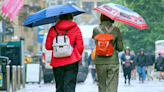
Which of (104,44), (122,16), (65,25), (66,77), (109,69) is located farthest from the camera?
(122,16)

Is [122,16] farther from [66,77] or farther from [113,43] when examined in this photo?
[66,77]

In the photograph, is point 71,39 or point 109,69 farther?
point 109,69

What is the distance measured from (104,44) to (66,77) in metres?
1.13

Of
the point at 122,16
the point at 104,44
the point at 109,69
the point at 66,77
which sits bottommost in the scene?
the point at 66,77

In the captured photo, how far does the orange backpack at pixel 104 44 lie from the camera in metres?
7.49

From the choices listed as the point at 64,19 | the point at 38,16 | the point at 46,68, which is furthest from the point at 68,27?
the point at 46,68

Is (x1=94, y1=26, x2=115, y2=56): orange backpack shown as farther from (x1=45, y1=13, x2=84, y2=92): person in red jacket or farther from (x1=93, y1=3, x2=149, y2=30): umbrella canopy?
(x1=45, y1=13, x2=84, y2=92): person in red jacket

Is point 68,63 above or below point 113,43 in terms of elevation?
below

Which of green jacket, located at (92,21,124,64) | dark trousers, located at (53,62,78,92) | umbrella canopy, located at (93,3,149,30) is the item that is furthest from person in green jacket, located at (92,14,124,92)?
dark trousers, located at (53,62,78,92)

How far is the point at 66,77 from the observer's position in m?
6.92

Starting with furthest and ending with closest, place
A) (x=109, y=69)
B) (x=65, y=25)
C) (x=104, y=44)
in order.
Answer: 1. (x=104, y=44)
2. (x=109, y=69)
3. (x=65, y=25)

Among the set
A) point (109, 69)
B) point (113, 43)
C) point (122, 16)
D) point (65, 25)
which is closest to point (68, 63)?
point (65, 25)

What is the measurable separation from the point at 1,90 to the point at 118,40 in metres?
7.57

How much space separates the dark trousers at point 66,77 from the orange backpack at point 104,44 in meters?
0.76
